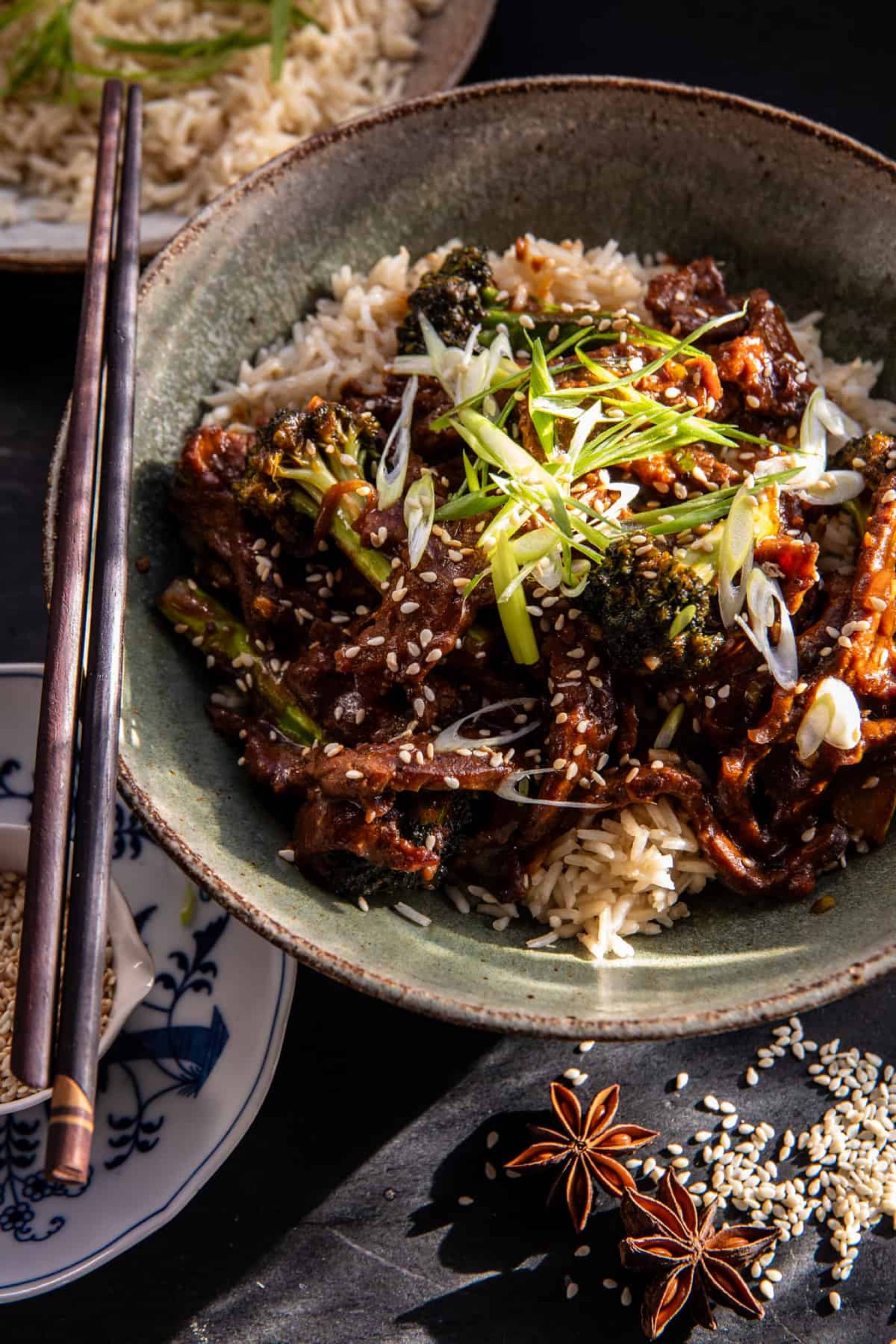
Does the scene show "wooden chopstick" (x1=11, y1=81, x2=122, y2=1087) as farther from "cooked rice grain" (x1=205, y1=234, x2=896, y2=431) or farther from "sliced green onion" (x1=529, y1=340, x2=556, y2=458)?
"sliced green onion" (x1=529, y1=340, x2=556, y2=458)

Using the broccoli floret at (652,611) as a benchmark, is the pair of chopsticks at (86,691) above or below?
below

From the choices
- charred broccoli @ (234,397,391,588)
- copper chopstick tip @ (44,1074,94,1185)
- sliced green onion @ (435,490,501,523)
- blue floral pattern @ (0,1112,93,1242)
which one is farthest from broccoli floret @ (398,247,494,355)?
blue floral pattern @ (0,1112,93,1242)

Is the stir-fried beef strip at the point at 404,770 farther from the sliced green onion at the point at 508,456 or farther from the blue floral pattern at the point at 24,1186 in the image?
the blue floral pattern at the point at 24,1186

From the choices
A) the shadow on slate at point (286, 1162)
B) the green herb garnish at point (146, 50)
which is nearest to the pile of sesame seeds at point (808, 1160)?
the shadow on slate at point (286, 1162)

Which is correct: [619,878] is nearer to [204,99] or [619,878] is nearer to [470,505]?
[470,505]

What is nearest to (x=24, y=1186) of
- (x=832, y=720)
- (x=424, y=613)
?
(x=424, y=613)

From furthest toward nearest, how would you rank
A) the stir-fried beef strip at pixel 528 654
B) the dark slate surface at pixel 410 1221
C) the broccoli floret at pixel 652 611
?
1. the dark slate surface at pixel 410 1221
2. the stir-fried beef strip at pixel 528 654
3. the broccoli floret at pixel 652 611

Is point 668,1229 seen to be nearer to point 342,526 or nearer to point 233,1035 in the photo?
point 233,1035

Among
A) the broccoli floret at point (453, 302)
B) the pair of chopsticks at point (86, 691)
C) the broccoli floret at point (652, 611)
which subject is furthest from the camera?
the broccoli floret at point (453, 302)
